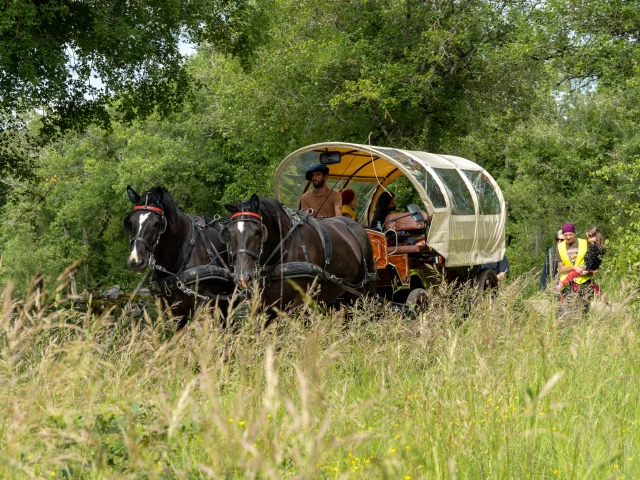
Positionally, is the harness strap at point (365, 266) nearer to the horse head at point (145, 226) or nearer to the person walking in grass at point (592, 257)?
the person walking in grass at point (592, 257)

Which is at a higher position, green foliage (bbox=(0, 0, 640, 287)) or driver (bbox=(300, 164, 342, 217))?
green foliage (bbox=(0, 0, 640, 287))

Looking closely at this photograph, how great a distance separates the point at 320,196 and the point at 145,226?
366 centimetres

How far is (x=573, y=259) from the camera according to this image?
8.95 meters

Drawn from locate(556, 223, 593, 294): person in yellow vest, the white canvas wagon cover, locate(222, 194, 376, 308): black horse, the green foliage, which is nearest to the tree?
the green foliage

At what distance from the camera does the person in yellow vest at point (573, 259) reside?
8.69 metres

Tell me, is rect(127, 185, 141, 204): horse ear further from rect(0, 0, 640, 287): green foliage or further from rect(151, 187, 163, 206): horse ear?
rect(0, 0, 640, 287): green foliage

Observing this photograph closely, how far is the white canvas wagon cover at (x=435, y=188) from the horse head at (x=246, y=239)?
2.53 metres

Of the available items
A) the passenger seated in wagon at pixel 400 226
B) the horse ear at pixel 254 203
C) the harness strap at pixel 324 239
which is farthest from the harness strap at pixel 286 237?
the passenger seated in wagon at pixel 400 226

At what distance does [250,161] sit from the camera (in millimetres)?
29266

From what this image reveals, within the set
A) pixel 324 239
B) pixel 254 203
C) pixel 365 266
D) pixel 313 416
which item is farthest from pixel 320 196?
pixel 313 416

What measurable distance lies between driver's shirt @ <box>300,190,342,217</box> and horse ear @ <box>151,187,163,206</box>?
3.19 m

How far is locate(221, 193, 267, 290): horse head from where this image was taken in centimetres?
676

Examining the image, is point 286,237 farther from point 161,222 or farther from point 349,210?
point 349,210

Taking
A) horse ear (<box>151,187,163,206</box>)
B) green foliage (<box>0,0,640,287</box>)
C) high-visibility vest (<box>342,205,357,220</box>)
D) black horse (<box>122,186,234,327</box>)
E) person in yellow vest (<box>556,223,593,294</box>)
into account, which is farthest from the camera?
green foliage (<box>0,0,640,287</box>)
